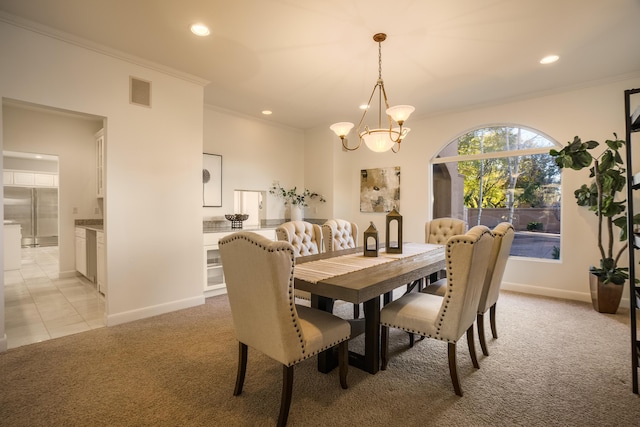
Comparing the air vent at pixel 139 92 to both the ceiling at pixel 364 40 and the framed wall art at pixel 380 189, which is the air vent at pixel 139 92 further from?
the framed wall art at pixel 380 189

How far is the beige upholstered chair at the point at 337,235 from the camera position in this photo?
347cm

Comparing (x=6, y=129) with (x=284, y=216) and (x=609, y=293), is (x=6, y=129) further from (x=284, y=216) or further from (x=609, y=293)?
(x=609, y=293)

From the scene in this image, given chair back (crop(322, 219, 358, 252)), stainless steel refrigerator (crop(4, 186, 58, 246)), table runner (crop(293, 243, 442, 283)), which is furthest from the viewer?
stainless steel refrigerator (crop(4, 186, 58, 246))

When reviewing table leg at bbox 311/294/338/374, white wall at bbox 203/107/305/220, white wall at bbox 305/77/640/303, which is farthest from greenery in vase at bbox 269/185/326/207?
table leg at bbox 311/294/338/374

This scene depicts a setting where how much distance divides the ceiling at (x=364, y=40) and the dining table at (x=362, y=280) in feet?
6.50

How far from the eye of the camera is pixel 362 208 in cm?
580

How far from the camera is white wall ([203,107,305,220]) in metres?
4.78

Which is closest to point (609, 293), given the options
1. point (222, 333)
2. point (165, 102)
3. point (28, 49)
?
point (222, 333)

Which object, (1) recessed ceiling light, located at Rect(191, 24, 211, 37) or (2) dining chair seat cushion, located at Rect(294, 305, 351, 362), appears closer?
(2) dining chair seat cushion, located at Rect(294, 305, 351, 362)

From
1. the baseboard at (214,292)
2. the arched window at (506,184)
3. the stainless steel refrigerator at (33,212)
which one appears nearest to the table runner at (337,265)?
the baseboard at (214,292)

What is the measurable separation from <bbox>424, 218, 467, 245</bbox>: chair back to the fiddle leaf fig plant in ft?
4.39

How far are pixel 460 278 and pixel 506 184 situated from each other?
340 centimetres

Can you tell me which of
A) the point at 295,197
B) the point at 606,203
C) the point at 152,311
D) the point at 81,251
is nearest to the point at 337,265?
the point at 152,311

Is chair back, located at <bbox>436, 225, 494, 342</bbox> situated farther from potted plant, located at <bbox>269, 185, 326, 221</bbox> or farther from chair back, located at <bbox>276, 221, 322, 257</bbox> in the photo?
potted plant, located at <bbox>269, 185, 326, 221</bbox>
